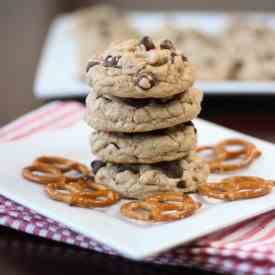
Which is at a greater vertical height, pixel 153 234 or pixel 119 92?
pixel 119 92

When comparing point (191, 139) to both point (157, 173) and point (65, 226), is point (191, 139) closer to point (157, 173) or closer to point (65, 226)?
point (157, 173)

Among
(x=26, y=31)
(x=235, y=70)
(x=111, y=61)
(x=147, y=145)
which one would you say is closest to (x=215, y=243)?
(x=147, y=145)

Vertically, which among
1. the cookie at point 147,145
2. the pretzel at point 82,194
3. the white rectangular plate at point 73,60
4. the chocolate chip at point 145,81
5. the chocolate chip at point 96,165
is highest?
the chocolate chip at point 145,81

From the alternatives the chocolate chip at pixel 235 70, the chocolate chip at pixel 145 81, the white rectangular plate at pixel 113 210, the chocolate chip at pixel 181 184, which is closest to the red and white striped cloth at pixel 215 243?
the white rectangular plate at pixel 113 210

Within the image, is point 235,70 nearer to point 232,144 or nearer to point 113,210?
point 232,144

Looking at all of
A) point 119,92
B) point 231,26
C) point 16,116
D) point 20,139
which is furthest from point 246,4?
point 119,92

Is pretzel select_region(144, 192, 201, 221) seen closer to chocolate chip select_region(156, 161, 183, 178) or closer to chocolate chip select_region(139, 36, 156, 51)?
chocolate chip select_region(156, 161, 183, 178)

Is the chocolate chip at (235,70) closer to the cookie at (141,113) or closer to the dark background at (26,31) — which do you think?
the dark background at (26,31)
